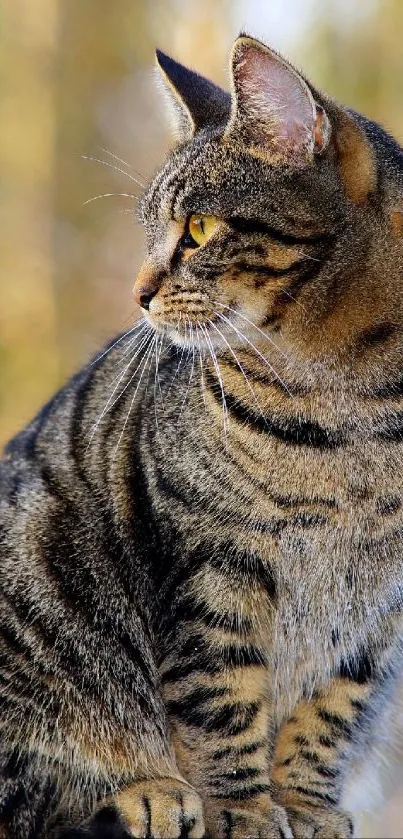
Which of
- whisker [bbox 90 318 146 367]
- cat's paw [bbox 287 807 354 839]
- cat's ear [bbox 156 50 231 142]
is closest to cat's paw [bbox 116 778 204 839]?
cat's paw [bbox 287 807 354 839]

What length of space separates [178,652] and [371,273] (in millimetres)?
912

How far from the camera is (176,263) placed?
205 cm

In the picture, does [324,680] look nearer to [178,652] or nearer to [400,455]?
[178,652]

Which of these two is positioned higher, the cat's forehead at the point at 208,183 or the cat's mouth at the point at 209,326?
the cat's forehead at the point at 208,183

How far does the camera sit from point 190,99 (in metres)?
2.26

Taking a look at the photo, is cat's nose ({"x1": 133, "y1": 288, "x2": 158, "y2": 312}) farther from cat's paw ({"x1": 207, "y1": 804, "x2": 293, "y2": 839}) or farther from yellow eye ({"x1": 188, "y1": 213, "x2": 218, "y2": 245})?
cat's paw ({"x1": 207, "y1": 804, "x2": 293, "y2": 839})

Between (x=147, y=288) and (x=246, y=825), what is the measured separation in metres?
1.18

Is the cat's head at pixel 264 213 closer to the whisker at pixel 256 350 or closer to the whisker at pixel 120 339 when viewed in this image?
the whisker at pixel 256 350

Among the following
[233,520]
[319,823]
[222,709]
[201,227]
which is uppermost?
[201,227]

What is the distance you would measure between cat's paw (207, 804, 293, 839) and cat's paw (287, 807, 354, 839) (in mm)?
76

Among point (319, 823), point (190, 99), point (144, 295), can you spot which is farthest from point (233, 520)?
point (190, 99)

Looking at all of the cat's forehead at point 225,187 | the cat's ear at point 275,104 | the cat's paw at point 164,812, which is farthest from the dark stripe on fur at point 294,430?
the cat's paw at point 164,812

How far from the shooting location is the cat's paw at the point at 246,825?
2.10 m

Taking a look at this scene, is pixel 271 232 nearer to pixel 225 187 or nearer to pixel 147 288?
pixel 225 187
